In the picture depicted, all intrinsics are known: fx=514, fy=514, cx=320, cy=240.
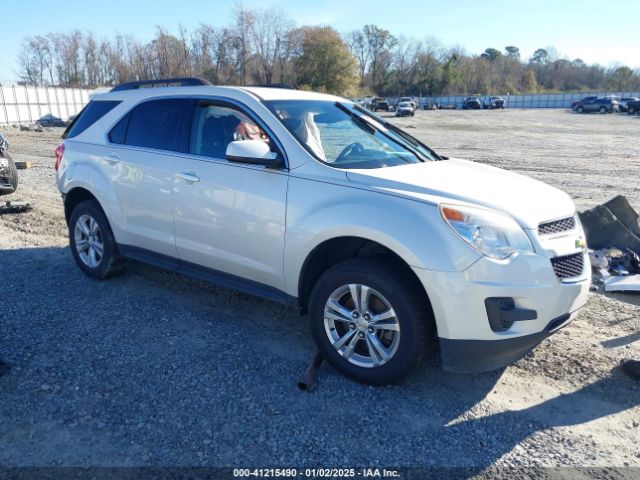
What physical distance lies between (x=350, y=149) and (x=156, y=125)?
1882 mm

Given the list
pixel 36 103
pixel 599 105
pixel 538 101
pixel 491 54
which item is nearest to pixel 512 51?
pixel 491 54

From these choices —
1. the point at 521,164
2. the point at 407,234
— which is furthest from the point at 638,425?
the point at 521,164

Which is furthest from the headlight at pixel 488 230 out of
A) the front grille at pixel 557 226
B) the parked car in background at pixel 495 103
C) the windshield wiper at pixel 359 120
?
the parked car in background at pixel 495 103

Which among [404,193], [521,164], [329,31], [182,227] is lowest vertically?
[521,164]

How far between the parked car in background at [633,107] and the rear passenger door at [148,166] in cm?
6001

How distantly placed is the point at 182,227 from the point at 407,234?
2114 millimetres

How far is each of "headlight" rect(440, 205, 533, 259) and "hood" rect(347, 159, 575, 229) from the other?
0.08 metres

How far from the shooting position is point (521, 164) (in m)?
15.9

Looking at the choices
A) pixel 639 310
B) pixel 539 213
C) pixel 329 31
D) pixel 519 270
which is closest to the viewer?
pixel 519 270

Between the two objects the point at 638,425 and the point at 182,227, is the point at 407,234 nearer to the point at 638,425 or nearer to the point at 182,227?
the point at 638,425

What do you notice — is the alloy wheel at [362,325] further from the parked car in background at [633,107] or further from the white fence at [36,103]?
the parked car in background at [633,107]

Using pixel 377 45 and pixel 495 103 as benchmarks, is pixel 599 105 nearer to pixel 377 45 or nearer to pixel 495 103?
pixel 495 103

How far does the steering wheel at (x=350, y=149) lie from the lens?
3953 mm

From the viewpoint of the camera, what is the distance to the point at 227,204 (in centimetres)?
401
